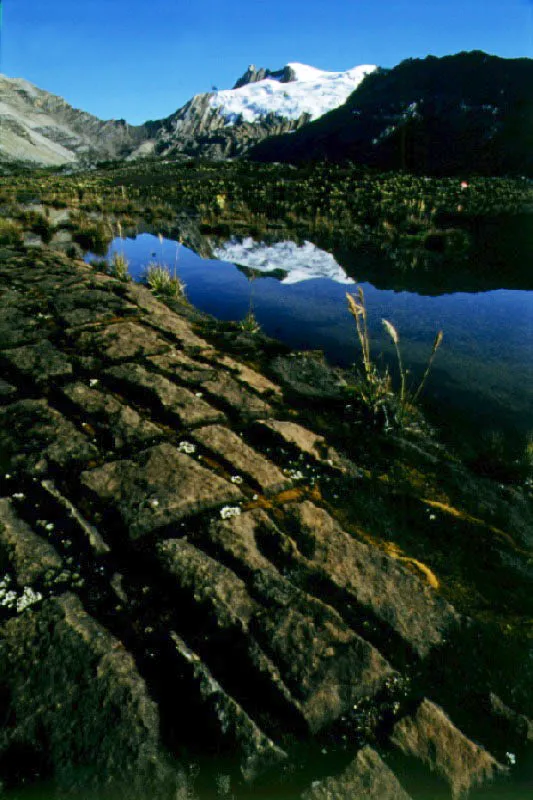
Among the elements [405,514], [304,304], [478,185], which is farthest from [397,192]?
[405,514]

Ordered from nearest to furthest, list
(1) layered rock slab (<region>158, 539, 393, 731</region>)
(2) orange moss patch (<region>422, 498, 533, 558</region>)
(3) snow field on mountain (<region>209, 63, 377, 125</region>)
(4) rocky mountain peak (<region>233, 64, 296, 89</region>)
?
(1) layered rock slab (<region>158, 539, 393, 731</region>), (2) orange moss patch (<region>422, 498, 533, 558</region>), (3) snow field on mountain (<region>209, 63, 377, 125</region>), (4) rocky mountain peak (<region>233, 64, 296, 89</region>)

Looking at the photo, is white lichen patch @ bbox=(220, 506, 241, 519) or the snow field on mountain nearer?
white lichen patch @ bbox=(220, 506, 241, 519)

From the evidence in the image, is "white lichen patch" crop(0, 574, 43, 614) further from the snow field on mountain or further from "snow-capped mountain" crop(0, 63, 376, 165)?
the snow field on mountain

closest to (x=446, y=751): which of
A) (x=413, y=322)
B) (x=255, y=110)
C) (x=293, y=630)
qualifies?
(x=293, y=630)

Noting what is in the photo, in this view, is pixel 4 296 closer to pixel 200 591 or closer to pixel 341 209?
pixel 200 591

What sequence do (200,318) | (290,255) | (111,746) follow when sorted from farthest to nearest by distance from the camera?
(290,255), (200,318), (111,746)

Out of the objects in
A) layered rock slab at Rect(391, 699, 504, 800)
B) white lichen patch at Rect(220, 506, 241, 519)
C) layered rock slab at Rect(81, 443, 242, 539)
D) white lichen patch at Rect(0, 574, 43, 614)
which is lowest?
layered rock slab at Rect(391, 699, 504, 800)

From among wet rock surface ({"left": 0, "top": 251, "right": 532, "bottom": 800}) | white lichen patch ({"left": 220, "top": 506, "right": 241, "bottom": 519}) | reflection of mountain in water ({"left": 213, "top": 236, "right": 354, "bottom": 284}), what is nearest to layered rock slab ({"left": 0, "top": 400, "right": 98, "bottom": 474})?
wet rock surface ({"left": 0, "top": 251, "right": 532, "bottom": 800})

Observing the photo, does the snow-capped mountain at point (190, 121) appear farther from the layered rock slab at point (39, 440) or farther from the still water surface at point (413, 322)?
the layered rock slab at point (39, 440)
